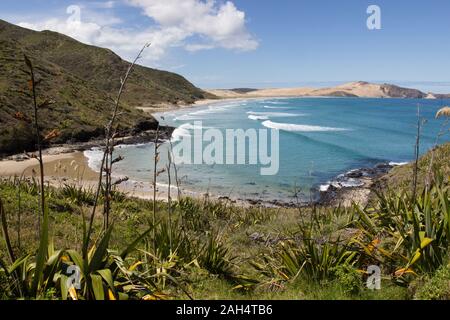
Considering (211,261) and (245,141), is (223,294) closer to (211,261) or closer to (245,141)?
(211,261)

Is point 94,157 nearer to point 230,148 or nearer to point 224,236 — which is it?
point 230,148

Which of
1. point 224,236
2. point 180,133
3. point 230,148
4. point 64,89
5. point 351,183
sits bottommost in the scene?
point 351,183

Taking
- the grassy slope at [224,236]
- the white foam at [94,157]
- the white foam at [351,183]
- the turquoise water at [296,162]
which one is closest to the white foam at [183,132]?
the turquoise water at [296,162]

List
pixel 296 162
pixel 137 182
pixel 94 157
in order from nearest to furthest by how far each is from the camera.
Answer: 1. pixel 137 182
2. pixel 94 157
3. pixel 296 162

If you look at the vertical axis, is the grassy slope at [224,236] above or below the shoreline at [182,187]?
above

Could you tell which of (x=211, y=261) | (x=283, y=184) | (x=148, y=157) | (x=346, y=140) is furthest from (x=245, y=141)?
(x=211, y=261)

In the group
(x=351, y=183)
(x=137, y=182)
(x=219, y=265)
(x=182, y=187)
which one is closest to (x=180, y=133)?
(x=137, y=182)

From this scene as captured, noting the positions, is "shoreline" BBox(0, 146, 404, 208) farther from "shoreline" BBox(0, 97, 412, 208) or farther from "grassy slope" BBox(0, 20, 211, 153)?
"grassy slope" BBox(0, 20, 211, 153)

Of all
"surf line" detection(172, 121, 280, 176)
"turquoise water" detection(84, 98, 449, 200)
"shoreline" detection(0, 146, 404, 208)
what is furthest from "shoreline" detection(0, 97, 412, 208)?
"surf line" detection(172, 121, 280, 176)

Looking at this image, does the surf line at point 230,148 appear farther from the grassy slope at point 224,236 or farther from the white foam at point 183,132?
the grassy slope at point 224,236

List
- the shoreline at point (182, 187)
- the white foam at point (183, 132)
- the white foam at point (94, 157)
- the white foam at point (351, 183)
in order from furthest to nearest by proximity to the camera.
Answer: the white foam at point (183, 132) < the white foam at point (94, 157) < the white foam at point (351, 183) < the shoreline at point (182, 187)
